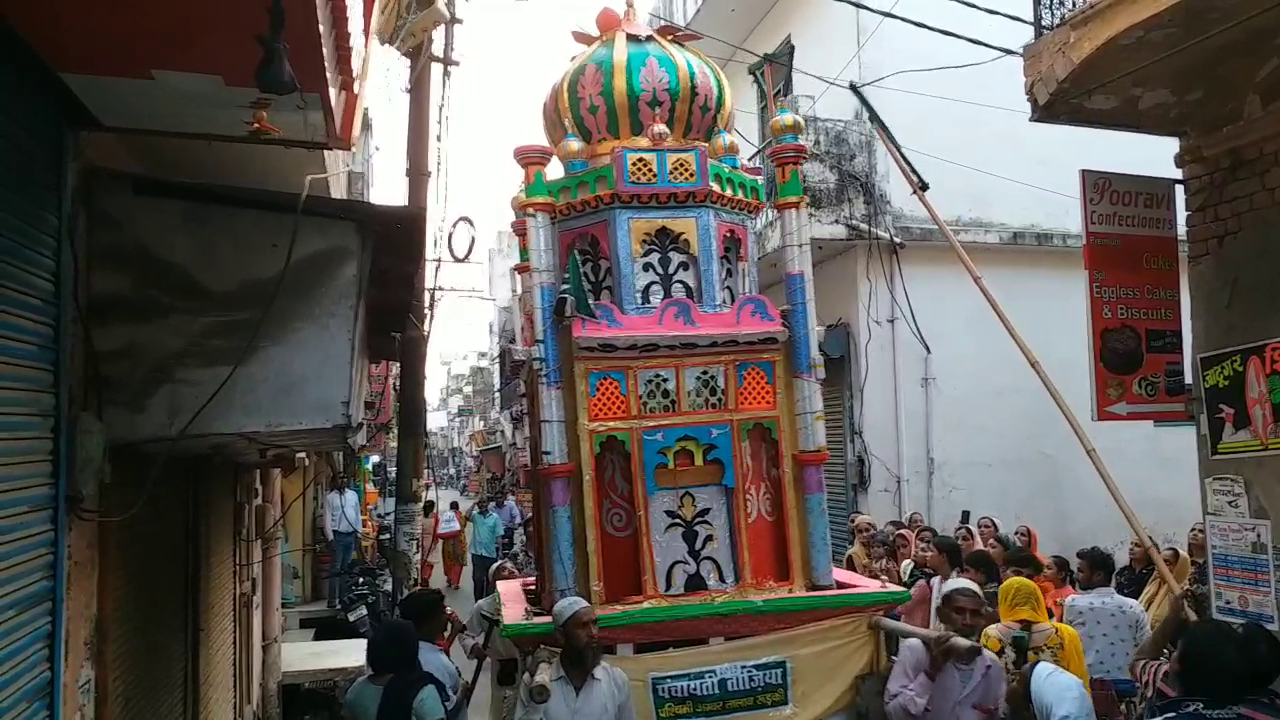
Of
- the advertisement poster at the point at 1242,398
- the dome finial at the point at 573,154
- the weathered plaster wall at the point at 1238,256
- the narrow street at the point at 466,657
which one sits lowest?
the narrow street at the point at 466,657

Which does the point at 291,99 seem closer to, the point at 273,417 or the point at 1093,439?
the point at 273,417

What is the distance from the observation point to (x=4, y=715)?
3.07m

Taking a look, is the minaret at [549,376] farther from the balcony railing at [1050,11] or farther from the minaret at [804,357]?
the balcony railing at [1050,11]

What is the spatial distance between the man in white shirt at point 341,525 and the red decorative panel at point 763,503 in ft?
29.6

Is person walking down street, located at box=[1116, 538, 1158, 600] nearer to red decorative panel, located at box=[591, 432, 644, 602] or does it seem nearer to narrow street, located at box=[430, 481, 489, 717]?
red decorative panel, located at box=[591, 432, 644, 602]

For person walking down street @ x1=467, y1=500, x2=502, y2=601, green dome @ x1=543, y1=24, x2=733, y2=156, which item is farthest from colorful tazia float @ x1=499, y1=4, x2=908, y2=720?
→ person walking down street @ x1=467, y1=500, x2=502, y2=601

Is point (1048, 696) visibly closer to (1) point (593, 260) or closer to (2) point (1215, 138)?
(2) point (1215, 138)

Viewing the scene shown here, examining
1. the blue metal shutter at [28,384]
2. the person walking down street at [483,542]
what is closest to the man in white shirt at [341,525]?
the person walking down street at [483,542]

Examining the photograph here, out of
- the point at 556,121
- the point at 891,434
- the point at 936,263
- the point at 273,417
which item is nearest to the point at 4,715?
the point at 273,417

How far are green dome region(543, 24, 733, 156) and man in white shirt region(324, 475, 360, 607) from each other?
8.32 m

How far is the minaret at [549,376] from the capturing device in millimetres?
5633

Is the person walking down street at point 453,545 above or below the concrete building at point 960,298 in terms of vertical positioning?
below

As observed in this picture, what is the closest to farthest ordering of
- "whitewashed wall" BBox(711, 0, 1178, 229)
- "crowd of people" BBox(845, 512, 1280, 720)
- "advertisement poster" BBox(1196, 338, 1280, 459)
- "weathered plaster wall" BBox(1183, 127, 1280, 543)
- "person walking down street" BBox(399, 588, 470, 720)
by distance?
"crowd of people" BBox(845, 512, 1280, 720) < "person walking down street" BBox(399, 588, 470, 720) < "advertisement poster" BBox(1196, 338, 1280, 459) < "weathered plaster wall" BBox(1183, 127, 1280, 543) < "whitewashed wall" BBox(711, 0, 1178, 229)

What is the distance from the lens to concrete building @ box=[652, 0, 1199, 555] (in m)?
12.1
